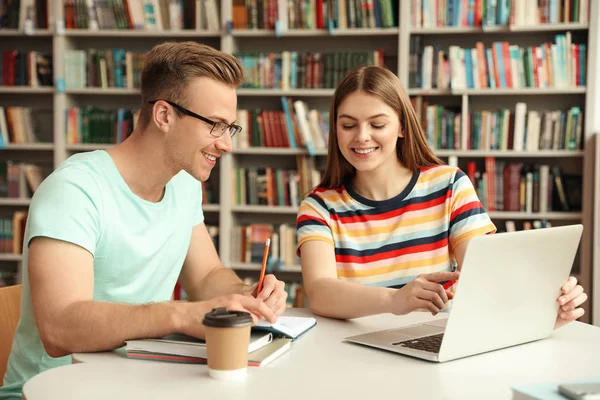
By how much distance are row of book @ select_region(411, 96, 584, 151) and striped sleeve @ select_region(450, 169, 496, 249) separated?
2027mm

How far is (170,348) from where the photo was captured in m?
1.13

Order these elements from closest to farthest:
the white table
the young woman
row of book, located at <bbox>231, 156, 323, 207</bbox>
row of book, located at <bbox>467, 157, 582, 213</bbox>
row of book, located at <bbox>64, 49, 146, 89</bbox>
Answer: the white table, the young woman, row of book, located at <bbox>467, 157, 582, 213</bbox>, row of book, located at <bbox>231, 156, 323, 207</bbox>, row of book, located at <bbox>64, 49, 146, 89</bbox>

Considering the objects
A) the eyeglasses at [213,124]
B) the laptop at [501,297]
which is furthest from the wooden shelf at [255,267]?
the laptop at [501,297]

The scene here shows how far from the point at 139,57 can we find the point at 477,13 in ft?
6.53

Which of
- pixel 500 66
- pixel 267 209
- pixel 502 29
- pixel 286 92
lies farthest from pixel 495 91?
pixel 267 209

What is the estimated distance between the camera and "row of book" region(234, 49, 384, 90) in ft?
12.9

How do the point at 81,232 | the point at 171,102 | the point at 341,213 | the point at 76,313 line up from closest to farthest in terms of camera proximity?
the point at 76,313
the point at 81,232
the point at 171,102
the point at 341,213

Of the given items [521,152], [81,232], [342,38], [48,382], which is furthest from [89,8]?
[48,382]

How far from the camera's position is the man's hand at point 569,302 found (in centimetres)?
127

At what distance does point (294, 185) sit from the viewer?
4031 millimetres

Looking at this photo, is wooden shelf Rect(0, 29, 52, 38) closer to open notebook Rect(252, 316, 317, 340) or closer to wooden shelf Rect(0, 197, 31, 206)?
wooden shelf Rect(0, 197, 31, 206)

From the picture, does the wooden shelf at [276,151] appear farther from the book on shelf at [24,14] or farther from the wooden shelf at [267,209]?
the book on shelf at [24,14]

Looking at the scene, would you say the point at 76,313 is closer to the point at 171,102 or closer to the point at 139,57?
the point at 171,102

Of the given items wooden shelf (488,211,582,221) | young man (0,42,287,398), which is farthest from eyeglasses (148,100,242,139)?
wooden shelf (488,211,582,221)
